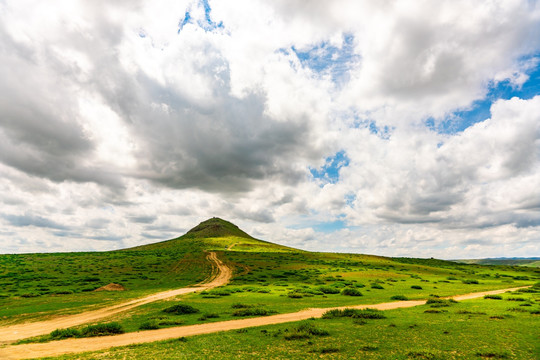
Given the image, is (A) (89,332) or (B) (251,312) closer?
(A) (89,332)

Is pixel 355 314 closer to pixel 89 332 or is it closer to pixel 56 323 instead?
pixel 89 332

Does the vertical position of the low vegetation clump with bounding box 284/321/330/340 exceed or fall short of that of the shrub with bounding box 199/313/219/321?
it exceeds it

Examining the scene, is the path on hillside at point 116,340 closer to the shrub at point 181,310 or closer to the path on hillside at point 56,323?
the path on hillside at point 56,323

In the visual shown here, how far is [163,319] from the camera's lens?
27281 millimetres

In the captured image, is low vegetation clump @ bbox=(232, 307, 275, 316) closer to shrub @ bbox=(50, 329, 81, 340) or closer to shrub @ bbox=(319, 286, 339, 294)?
shrub @ bbox=(50, 329, 81, 340)

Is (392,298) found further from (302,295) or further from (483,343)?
(483,343)

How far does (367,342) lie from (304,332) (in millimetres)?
4282

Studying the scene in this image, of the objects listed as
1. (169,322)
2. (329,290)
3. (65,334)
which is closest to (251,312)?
(169,322)

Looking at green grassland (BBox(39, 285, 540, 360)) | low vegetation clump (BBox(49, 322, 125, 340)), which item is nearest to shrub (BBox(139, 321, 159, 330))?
low vegetation clump (BBox(49, 322, 125, 340))

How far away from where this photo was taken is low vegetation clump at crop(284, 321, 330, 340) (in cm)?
1959

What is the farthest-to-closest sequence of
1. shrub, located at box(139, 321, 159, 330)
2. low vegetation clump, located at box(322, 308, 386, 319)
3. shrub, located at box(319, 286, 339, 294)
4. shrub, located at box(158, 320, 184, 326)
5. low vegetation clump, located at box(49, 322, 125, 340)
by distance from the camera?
shrub, located at box(319, 286, 339, 294) → low vegetation clump, located at box(322, 308, 386, 319) → shrub, located at box(158, 320, 184, 326) → shrub, located at box(139, 321, 159, 330) → low vegetation clump, located at box(49, 322, 125, 340)

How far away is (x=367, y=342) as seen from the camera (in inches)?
722

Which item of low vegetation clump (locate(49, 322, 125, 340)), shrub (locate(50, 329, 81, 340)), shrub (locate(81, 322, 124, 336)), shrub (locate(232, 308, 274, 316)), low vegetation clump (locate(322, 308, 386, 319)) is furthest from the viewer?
shrub (locate(232, 308, 274, 316))

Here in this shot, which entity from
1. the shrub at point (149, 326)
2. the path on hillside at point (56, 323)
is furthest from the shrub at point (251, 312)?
the path on hillside at point (56, 323)
